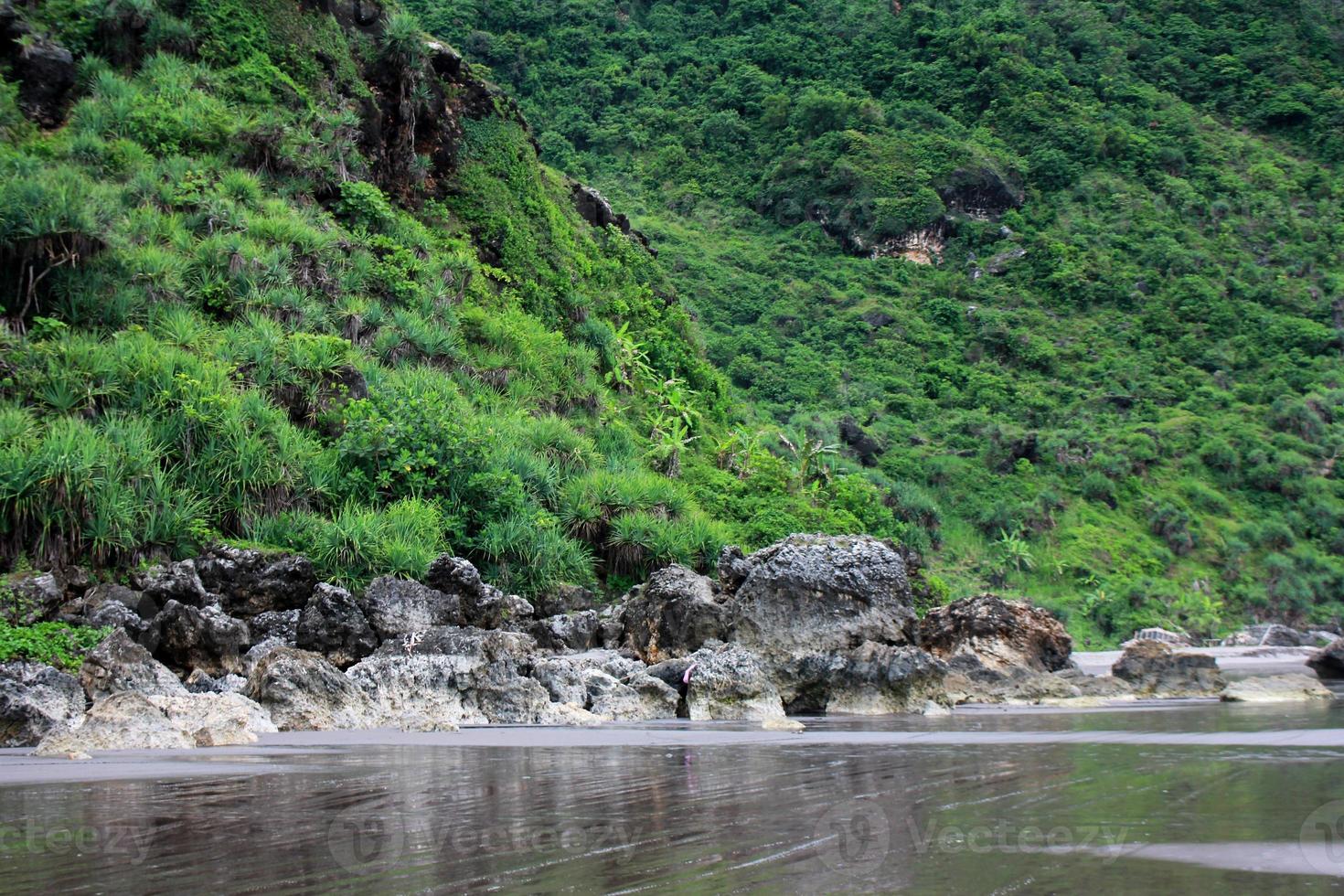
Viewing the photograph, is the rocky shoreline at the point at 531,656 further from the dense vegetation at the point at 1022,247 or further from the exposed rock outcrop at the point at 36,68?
the dense vegetation at the point at 1022,247

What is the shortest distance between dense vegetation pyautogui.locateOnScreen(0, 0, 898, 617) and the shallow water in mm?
6369

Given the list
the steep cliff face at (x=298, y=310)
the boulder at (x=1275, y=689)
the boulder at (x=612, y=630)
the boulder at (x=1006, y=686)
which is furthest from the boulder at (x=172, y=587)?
the boulder at (x=1275, y=689)

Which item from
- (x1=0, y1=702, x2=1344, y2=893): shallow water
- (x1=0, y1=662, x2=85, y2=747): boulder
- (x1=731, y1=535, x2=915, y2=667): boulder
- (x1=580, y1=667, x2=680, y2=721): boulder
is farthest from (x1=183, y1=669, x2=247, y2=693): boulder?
(x1=731, y1=535, x2=915, y2=667): boulder

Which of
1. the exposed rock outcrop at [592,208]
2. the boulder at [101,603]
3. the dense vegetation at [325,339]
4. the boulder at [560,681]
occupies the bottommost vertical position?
the boulder at [560,681]

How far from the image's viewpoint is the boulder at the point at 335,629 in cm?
1141

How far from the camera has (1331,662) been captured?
1977 centimetres

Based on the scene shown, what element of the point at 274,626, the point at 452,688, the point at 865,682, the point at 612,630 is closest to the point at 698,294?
the point at 612,630

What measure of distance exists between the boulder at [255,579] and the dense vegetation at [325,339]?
1.90 ft

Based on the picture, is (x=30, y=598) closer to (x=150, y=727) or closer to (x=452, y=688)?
(x=150, y=727)

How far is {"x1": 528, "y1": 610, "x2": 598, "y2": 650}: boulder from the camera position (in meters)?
13.5

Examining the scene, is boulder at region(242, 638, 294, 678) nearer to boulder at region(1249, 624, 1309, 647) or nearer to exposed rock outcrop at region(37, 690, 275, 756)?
exposed rock outcrop at region(37, 690, 275, 756)

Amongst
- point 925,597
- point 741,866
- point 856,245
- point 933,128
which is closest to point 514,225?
point 925,597

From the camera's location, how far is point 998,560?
46.8 metres

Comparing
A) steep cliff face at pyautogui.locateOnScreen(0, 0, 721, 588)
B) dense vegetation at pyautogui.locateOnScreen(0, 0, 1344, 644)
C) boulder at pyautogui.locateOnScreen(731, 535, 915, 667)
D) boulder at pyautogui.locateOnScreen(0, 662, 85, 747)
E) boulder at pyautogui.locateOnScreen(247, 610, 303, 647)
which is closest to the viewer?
boulder at pyautogui.locateOnScreen(0, 662, 85, 747)
